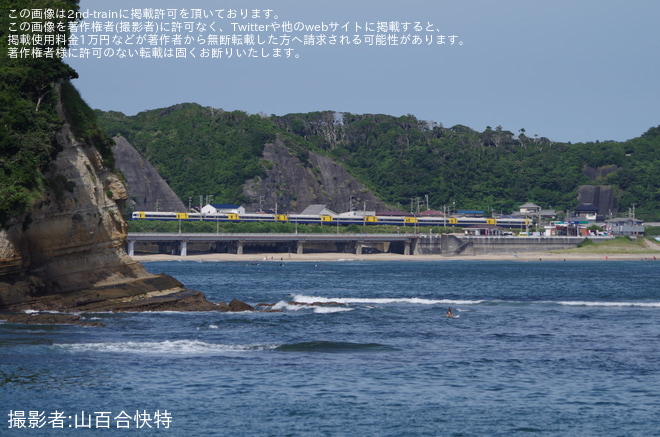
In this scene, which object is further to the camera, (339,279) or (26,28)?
(339,279)

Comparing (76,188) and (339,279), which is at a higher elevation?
(76,188)

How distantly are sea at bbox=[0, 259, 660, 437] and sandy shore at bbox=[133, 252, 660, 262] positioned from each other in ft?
371

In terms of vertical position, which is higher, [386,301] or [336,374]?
[336,374]

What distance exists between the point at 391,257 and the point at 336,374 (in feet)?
497

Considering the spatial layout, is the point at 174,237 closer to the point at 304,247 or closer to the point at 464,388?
the point at 304,247

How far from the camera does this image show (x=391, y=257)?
18538 centimetres

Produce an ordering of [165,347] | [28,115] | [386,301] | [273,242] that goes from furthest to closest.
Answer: [273,242], [386,301], [28,115], [165,347]

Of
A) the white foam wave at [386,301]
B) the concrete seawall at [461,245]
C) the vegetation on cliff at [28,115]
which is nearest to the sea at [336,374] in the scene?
the vegetation on cliff at [28,115]

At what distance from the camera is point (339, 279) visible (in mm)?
108875

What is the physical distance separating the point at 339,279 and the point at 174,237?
73.7m

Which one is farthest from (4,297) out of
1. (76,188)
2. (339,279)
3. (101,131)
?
(339,279)

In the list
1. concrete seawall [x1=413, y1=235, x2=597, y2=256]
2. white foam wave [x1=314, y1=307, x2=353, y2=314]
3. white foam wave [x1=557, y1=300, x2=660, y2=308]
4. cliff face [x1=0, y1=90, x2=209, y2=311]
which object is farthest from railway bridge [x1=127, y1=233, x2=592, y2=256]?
cliff face [x1=0, y1=90, x2=209, y2=311]

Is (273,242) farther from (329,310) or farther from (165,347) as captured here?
(165,347)

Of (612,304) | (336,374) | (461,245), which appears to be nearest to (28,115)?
(336,374)
